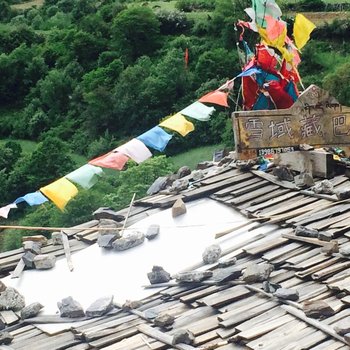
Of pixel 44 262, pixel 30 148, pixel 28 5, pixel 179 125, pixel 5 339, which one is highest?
pixel 28 5

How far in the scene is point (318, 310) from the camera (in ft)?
25.7

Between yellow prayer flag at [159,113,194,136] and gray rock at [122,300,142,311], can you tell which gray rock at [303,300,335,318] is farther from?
yellow prayer flag at [159,113,194,136]

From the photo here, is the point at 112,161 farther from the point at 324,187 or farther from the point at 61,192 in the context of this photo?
the point at 324,187

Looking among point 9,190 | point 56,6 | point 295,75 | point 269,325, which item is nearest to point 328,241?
point 269,325

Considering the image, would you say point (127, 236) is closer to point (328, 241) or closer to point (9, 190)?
point (328, 241)

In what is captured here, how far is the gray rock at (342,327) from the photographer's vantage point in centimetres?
745

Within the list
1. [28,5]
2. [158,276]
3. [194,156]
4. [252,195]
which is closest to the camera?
[158,276]

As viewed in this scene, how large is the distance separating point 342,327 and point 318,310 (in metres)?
0.40

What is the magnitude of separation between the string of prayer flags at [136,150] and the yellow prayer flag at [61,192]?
960mm

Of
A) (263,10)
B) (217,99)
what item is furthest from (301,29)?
(217,99)

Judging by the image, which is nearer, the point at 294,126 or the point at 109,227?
the point at 109,227

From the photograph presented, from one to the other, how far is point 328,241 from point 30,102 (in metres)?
39.1

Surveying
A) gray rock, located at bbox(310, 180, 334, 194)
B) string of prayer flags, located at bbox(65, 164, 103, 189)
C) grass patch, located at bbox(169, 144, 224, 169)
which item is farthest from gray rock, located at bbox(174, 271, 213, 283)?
grass patch, located at bbox(169, 144, 224, 169)

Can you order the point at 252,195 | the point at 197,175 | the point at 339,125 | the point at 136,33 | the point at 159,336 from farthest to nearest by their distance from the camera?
1. the point at 136,33
2. the point at 197,175
3. the point at 339,125
4. the point at 252,195
5. the point at 159,336
